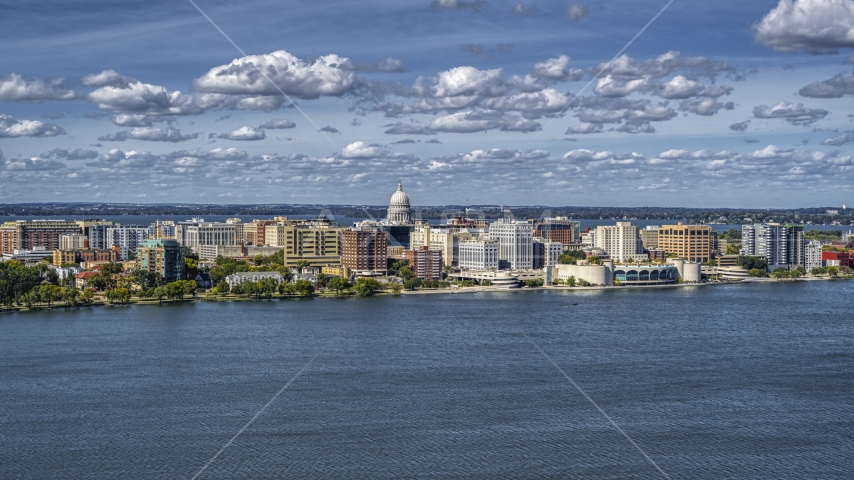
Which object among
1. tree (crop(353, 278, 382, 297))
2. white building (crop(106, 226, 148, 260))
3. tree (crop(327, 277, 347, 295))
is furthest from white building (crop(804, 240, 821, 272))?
white building (crop(106, 226, 148, 260))

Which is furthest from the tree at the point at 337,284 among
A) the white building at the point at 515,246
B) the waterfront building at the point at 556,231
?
the waterfront building at the point at 556,231

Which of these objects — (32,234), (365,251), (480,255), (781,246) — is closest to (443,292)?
(365,251)

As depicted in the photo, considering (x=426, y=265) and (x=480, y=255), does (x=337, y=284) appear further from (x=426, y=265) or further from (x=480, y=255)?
(x=480, y=255)

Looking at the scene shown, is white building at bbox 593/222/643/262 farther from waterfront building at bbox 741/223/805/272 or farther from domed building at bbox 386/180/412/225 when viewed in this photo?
domed building at bbox 386/180/412/225

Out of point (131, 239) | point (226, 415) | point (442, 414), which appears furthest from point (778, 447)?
point (131, 239)

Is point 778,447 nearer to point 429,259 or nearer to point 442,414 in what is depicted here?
point 442,414

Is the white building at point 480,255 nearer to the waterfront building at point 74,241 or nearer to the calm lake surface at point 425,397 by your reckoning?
the calm lake surface at point 425,397
